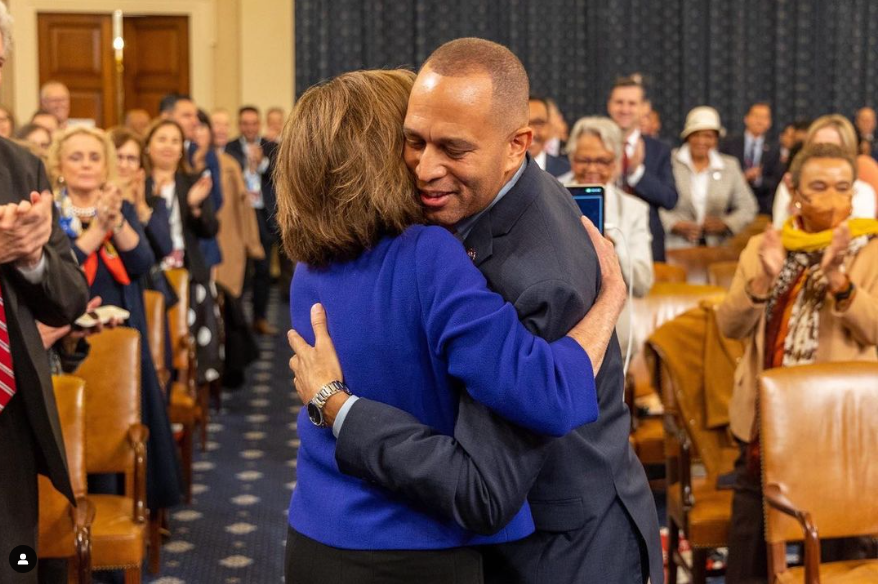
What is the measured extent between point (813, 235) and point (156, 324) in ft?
8.66

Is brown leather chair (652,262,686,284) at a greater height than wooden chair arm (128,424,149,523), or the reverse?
brown leather chair (652,262,686,284)

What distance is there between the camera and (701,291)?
4.75m

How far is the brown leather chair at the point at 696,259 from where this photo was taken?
617 cm

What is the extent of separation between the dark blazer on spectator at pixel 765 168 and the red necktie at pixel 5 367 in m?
9.39

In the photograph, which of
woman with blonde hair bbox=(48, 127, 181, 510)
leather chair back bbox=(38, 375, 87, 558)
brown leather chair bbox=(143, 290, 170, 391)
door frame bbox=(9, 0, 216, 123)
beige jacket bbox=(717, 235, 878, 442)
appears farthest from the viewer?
door frame bbox=(9, 0, 216, 123)

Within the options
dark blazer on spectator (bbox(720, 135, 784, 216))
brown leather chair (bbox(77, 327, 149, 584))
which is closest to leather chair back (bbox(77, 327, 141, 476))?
brown leather chair (bbox(77, 327, 149, 584))

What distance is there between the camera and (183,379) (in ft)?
17.2

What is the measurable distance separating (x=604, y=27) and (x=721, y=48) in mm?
1482

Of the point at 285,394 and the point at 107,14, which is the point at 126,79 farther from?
the point at 285,394

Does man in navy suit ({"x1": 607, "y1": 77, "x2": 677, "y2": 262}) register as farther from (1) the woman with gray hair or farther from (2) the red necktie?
(2) the red necktie

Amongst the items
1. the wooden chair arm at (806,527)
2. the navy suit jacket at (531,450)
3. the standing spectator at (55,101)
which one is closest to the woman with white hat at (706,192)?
the wooden chair arm at (806,527)

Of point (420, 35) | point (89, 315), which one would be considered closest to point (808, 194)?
point (89, 315)

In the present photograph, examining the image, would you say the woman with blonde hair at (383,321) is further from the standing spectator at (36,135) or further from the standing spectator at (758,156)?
the standing spectator at (758,156)

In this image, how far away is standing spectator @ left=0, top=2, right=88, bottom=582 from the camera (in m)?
2.31
